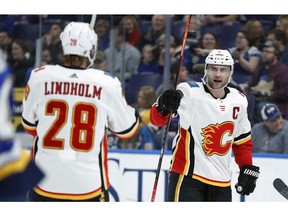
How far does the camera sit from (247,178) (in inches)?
179

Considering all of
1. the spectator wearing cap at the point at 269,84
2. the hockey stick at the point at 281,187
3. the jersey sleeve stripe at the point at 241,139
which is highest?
the spectator wearing cap at the point at 269,84

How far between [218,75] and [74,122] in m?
1.26

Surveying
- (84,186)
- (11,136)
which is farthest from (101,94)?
(11,136)

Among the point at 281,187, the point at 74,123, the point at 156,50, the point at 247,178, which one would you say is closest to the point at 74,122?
the point at 74,123

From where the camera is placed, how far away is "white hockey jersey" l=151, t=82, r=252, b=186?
4320 millimetres

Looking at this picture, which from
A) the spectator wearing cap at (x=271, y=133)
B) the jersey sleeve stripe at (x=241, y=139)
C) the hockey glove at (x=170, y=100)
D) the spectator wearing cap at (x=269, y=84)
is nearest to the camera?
the hockey glove at (x=170, y=100)

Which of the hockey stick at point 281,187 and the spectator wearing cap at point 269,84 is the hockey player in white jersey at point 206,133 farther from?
the spectator wearing cap at point 269,84

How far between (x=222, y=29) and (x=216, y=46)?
0.19 metres

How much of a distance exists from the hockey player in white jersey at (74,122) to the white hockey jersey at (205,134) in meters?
0.93

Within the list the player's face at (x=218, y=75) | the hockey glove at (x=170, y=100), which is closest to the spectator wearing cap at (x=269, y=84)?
the player's face at (x=218, y=75)

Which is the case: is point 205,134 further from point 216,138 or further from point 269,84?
point 269,84

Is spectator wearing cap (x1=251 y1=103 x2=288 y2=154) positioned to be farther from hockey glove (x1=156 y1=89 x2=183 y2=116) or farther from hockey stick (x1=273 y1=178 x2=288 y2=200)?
hockey glove (x1=156 y1=89 x2=183 y2=116)

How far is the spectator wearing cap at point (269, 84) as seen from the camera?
246 inches
